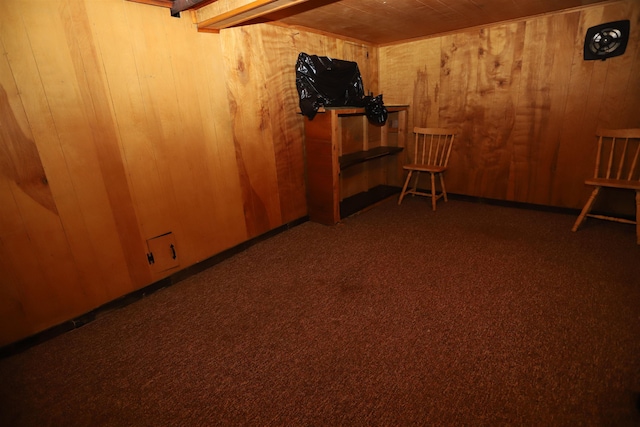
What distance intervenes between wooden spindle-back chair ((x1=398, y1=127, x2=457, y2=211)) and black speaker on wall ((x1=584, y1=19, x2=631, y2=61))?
125 centimetres

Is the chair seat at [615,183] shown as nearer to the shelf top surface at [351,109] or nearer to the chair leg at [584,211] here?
the chair leg at [584,211]

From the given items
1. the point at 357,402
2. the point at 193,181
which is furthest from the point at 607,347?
the point at 193,181

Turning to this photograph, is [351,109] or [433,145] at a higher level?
[351,109]

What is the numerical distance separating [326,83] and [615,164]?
2745 mm

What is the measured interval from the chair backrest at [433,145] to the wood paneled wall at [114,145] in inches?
71.6

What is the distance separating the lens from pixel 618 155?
282 centimetres

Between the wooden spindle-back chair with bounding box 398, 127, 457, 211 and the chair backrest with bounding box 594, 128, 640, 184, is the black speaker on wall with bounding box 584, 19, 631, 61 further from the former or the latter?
the wooden spindle-back chair with bounding box 398, 127, 457, 211

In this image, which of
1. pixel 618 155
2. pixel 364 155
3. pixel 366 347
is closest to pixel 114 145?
pixel 366 347

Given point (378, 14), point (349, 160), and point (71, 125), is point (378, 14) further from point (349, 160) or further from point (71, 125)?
point (71, 125)

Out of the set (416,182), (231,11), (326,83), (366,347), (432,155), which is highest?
(231,11)

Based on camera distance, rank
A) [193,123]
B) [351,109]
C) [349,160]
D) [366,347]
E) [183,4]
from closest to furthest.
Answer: [366,347], [183,4], [193,123], [351,109], [349,160]

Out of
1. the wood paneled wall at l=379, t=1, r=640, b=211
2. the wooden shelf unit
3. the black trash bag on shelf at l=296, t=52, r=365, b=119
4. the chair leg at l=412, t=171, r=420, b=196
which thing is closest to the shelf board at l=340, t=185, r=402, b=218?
the wooden shelf unit

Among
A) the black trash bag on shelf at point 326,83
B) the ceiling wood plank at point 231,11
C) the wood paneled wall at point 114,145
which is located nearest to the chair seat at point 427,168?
the black trash bag on shelf at point 326,83

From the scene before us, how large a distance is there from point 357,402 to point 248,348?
0.61m
